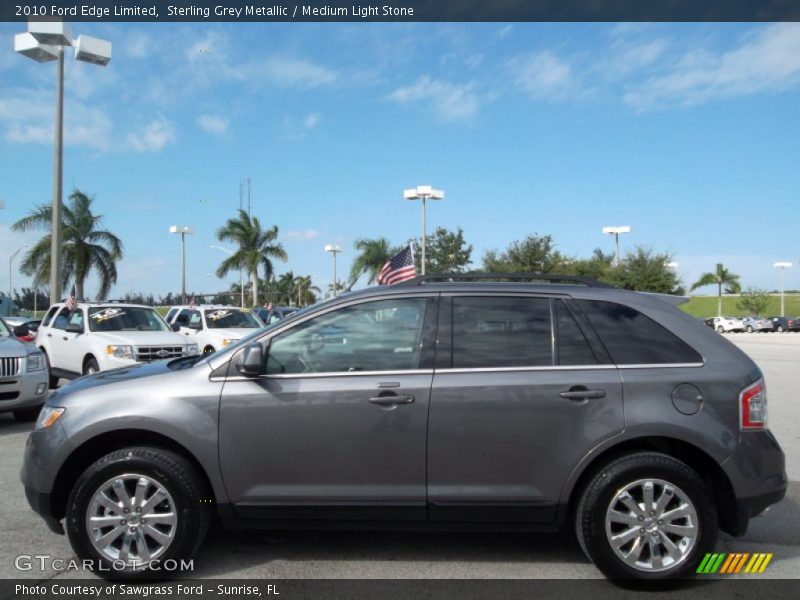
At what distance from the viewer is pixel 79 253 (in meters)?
30.1

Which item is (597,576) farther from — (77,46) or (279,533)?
(77,46)

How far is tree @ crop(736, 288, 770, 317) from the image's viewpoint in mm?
82688

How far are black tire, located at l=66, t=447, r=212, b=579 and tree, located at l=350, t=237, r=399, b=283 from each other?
136ft

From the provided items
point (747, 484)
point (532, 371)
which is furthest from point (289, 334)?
point (747, 484)

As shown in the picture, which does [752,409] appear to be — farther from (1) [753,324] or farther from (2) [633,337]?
(1) [753,324]

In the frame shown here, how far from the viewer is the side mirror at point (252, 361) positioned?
12.4 ft

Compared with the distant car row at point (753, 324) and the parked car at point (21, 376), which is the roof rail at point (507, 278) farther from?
the distant car row at point (753, 324)

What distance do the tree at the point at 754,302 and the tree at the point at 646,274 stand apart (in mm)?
46793

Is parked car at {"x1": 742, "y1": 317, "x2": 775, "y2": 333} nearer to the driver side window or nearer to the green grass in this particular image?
the green grass

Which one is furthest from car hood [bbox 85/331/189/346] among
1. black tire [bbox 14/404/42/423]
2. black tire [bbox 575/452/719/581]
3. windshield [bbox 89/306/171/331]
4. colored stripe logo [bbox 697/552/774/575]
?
colored stripe logo [bbox 697/552/774/575]

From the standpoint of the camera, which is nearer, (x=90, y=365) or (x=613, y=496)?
(x=613, y=496)

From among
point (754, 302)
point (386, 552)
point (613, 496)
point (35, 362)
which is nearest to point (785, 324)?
point (754, 302)

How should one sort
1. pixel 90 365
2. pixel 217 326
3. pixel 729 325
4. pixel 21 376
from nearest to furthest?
pixel 21 376, pixel 90 365, pixel 217 326, pixel 729 325

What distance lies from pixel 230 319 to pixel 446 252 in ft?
88.8
